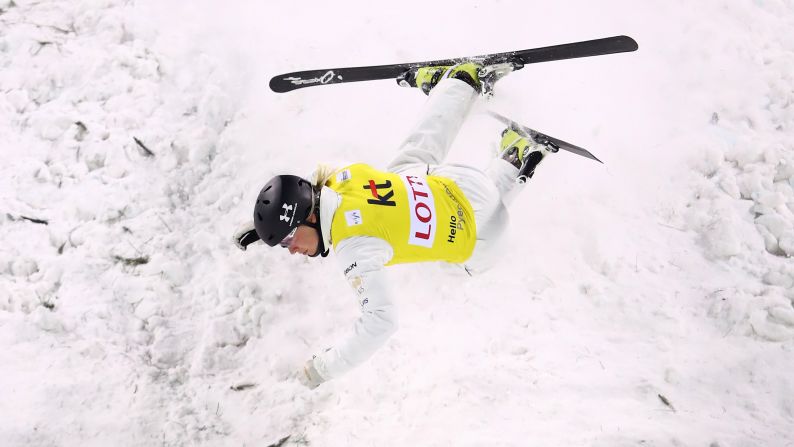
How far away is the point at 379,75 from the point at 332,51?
1.37 meters

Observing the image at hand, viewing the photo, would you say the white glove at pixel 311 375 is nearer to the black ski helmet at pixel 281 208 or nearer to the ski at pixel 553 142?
the black ski helmet at pixel 281 208

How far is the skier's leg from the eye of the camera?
441 centimetres

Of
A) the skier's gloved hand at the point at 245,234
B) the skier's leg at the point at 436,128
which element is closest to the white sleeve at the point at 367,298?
the skier's gloved hand at the point at 245,234

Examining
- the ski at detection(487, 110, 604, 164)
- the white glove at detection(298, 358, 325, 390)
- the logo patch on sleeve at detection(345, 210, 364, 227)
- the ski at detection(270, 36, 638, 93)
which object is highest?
the ski at detection(270, 36, 638, 93)

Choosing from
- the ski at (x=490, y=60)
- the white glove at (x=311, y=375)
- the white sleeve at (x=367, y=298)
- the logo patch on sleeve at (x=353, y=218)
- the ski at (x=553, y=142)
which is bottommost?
the white glove at (x=311, y=375)

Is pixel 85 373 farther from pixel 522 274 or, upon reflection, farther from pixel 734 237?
pixel 734 237

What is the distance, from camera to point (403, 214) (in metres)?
3.52

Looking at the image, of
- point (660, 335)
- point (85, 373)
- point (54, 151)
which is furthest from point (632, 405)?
point (54, 151)

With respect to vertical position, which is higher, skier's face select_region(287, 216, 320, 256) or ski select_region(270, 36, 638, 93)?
ski select_region(270, 36, 638, 93)

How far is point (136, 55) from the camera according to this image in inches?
239

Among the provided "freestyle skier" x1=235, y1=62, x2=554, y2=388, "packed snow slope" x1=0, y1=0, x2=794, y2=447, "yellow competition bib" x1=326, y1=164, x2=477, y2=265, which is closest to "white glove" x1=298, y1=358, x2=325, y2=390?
"freestyle skier" x1=235, y1=62, x2=554, y2=388

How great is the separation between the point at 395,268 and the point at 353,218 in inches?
63.9

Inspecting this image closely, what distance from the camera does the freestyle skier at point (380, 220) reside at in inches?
131

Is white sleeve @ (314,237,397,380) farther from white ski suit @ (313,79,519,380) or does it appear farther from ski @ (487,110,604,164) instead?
ski @ (487,110,604,164)
